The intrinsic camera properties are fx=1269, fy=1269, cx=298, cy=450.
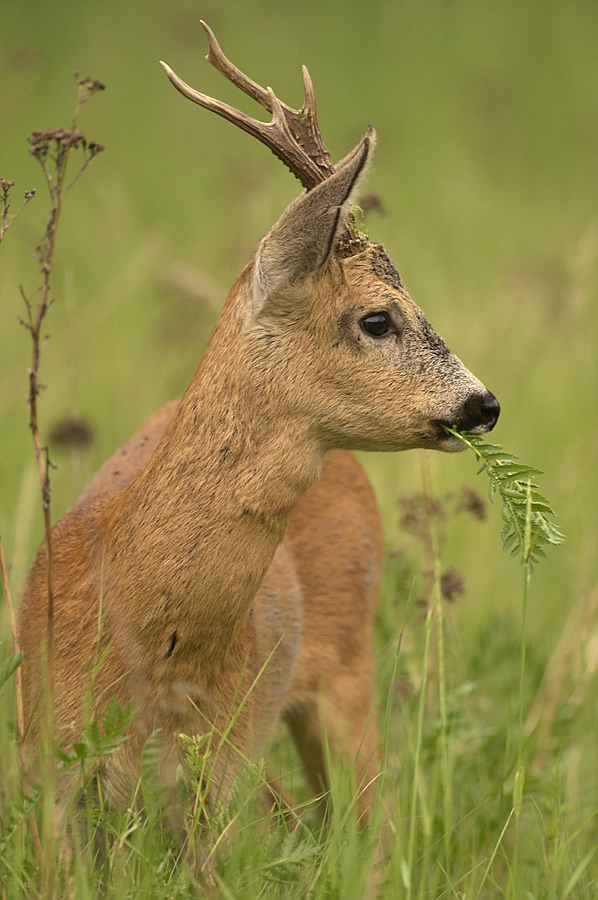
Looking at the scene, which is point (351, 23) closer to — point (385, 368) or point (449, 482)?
point (449, 482)

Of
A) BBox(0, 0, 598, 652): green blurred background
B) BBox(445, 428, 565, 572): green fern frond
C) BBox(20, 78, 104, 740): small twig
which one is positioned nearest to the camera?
BBox(20, 78, 104, 740): small twig

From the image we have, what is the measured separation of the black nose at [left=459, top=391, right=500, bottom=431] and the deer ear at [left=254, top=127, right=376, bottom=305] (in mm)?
579

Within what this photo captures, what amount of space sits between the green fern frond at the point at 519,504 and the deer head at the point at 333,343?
4.0 inches

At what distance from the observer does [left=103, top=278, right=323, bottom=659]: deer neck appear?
3502 millimetres

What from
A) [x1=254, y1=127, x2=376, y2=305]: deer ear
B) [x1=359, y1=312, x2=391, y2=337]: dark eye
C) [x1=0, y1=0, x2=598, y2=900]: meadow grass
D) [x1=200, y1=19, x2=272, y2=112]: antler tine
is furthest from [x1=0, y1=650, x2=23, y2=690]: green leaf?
[x1=200, y1=19, x2=272, y2=112]: antler tine

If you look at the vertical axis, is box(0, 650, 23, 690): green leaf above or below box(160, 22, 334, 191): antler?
below

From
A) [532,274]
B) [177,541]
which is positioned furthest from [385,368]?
[532,274]

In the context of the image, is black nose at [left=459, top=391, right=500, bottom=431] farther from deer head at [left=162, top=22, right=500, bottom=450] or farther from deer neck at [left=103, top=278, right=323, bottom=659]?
deer neck at [left=103, top=278, right=323, bottom=659]

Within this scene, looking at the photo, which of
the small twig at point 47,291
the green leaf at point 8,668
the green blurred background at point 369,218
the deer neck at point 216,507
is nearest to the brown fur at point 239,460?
the deer neck at point 216,507

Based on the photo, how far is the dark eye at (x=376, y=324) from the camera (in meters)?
3.62

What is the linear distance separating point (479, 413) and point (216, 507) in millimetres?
789

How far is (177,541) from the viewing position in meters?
3.51

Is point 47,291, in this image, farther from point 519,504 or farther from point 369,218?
point 369,218

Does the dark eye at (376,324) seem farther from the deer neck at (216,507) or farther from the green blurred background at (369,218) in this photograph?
the green blurred background at (369,218)
